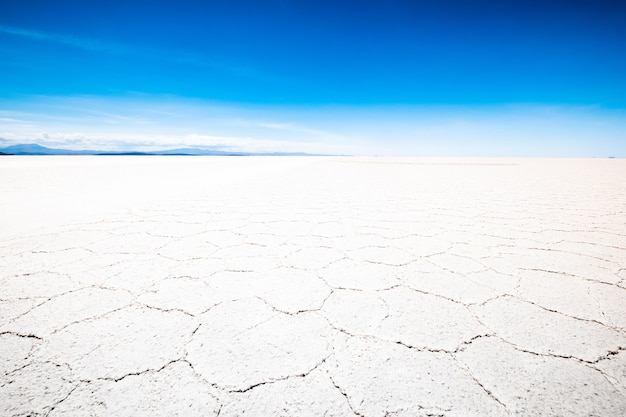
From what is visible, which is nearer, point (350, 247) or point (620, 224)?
point (350, 247)

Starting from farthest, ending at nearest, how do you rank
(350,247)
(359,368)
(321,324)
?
(350,247) < (321,324) < (359,368)

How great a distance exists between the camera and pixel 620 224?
231 cm

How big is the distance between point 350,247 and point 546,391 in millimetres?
1112

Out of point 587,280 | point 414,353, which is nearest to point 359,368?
point 414,353

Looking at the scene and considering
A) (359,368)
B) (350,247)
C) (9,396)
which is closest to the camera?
(9,396)

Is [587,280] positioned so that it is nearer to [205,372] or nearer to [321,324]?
[321,324]

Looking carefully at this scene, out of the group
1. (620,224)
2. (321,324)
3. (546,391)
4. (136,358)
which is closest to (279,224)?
(321,324)

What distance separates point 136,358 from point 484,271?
1566mm

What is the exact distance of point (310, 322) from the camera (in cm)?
95

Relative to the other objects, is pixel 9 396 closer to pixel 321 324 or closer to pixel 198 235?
pixel 321 324

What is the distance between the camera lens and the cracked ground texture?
2.18 feet

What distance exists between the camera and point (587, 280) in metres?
1.27

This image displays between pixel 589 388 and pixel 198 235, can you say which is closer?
pixel 589 388

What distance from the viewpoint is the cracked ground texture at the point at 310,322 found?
0.66 metres
